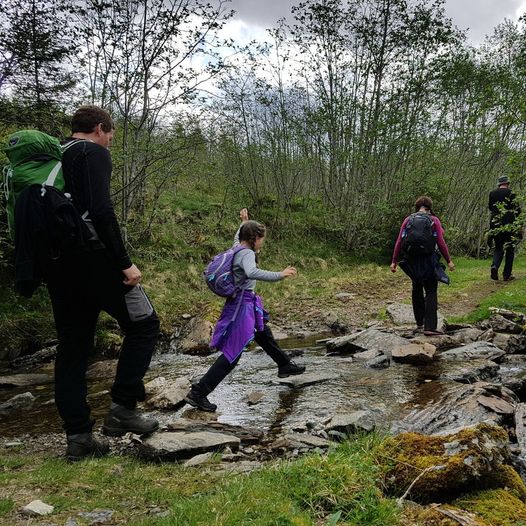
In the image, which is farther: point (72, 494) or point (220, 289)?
point (220, 289)

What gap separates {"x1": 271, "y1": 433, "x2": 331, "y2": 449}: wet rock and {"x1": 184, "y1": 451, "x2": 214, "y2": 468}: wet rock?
2.10 ft

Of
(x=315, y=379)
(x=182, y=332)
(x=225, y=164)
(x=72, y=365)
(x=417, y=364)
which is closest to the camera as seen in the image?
(x=72, y=365)

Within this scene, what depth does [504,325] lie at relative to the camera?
873 centimetres

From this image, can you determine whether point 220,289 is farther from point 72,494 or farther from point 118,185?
point 118,185

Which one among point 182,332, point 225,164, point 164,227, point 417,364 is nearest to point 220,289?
point 417,364

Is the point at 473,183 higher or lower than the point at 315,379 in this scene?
higher

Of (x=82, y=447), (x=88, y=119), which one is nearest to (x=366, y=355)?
(x=82, y=447)

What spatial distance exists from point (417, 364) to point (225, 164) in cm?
1548

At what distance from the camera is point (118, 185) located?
42.4ft

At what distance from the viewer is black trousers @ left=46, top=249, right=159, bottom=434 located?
3498 mm

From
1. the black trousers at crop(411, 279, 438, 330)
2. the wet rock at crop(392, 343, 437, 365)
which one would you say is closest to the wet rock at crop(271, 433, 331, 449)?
the wet rock at crop(392, 343, 437, 365)

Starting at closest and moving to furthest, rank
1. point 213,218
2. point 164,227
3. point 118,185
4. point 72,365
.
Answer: point 72,365
point 118,185
point 164,227
point 213,218

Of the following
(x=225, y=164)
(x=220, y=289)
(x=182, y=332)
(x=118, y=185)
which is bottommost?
(x=182, y=332)

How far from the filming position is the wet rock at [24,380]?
704 centimetres
